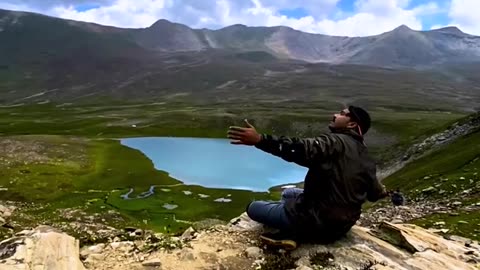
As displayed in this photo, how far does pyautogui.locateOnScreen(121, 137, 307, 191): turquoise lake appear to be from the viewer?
79.2 m

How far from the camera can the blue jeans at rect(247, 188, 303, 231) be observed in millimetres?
14359

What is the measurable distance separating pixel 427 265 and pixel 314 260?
341cm

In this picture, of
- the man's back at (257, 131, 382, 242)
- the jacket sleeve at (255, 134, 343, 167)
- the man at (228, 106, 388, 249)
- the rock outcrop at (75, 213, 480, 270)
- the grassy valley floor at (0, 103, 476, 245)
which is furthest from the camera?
the grassy valley floor at (0, 103, 476, 245)

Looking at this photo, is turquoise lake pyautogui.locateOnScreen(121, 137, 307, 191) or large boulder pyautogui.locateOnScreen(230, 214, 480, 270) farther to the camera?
turquoise lake pyautogui.locateOnScreen(121, 137, 307, 191)

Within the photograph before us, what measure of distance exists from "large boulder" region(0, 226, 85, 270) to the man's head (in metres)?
7.67

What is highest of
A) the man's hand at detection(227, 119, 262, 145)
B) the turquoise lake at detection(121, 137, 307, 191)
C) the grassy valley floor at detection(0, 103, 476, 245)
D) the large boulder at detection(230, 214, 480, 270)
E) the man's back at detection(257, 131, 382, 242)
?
the man's hand at detection(227, 119, 262, 145)

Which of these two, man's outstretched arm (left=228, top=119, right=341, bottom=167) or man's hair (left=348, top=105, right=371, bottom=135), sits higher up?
man's hair (left=348, top=105, right=371, bottom=135)

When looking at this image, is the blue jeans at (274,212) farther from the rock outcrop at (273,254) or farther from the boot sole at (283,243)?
the rock outcrop at (273,254)

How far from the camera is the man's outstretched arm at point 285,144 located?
11695mm

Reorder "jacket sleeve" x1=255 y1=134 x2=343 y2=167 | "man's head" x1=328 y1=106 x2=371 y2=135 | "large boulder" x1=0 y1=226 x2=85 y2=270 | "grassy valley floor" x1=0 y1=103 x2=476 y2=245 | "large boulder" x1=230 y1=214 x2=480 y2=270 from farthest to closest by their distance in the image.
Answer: "grassy valley floor" x1=0 y1=103 x2=476 y2=245 → "large boulder" x1=230 y1=214 x2=480 y2=270 → "man's head" x1=328 y1=106 x2=371 y2=135 → "large boulder" x1=0 y1=226 x2=85 y2=270 → "jacket sleeve" x1=255 y1=134 x2=343 y2=167

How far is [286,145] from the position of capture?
11945 mm

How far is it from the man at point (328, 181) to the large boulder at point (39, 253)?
5.42 meters

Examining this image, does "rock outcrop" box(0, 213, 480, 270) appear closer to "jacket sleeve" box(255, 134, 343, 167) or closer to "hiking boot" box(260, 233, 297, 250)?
"hiking boot" box(260, 233, 297, 250)

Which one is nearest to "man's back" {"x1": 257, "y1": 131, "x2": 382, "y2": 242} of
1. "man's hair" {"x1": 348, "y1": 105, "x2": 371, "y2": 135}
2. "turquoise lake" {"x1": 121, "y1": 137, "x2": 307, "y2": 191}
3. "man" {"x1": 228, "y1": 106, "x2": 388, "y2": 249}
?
"man" {"x1": 228, "y1": 106, "x2": 388, "y2": 249}
